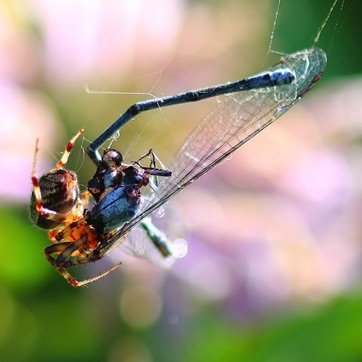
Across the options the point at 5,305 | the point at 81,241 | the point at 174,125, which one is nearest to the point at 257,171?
the point at 174,125

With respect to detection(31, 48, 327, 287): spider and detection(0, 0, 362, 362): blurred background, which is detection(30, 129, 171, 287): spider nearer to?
detection(31, 48, 327, 287): spider

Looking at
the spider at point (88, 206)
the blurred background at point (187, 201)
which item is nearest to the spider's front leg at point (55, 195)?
the spider at point (88, 206)

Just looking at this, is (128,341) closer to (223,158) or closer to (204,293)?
(204,293)

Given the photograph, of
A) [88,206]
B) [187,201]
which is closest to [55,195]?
[88,206]

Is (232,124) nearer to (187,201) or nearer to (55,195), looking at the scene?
(55,195)

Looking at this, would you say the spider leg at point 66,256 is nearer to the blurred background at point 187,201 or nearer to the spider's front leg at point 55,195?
the spider's front leg at point 55,195

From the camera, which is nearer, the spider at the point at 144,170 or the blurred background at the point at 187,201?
the spider at the point at 144,170
